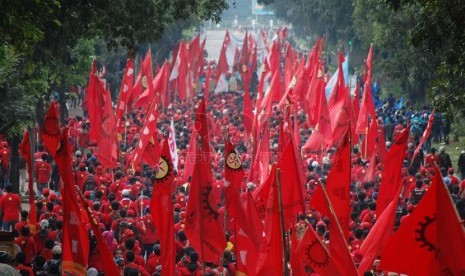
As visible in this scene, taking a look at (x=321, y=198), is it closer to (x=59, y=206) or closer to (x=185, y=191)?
(x=59, y=206)

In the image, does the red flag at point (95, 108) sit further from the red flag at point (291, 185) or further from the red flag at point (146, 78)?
the red flag at point (291, 185)

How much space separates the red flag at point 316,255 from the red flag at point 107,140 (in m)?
11.2

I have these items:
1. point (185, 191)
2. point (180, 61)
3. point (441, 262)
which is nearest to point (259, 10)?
point (180, 61)

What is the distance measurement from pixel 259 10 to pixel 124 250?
128944mm

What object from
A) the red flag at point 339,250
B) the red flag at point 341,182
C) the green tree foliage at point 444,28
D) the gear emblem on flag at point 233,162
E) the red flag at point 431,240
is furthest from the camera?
the gear emblem on flag at point 233,162

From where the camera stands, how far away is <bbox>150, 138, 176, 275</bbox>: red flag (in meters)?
14.8

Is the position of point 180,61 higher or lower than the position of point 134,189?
higher

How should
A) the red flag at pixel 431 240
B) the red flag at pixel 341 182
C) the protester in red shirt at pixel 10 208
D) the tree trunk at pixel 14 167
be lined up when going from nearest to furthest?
the red flag at pixel 431 240 → the red flag at pixel 341 182 → the protester in red shirt at pixel 10 208 → the tree trunk at pixel 14 167

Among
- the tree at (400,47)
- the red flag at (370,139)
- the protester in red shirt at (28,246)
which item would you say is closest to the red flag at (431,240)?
the protester in red shirt at (28,246)

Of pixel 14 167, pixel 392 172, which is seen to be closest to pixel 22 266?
pixel 392 172

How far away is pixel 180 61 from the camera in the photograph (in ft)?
140

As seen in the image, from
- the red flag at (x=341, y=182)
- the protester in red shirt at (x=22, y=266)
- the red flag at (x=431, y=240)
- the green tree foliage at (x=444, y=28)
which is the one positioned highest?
the green tree foliage at (x=444, y=28)

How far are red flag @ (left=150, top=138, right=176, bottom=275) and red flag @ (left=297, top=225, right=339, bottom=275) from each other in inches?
77.5

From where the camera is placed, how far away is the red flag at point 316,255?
1337 centimetres
